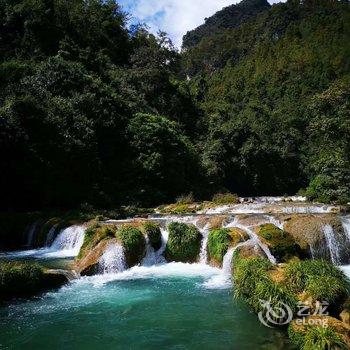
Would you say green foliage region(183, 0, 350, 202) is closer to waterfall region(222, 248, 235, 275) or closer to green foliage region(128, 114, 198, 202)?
green foliage region(128, 114, 198, 202)

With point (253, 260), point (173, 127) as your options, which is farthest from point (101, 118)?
point (253, 260)

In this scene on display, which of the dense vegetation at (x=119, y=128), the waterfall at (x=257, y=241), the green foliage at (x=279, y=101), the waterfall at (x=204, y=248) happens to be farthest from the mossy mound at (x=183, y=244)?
the green foliage at (x=279, y=101)

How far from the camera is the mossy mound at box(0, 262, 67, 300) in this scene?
14.4 metres

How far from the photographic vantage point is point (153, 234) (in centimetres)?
1981

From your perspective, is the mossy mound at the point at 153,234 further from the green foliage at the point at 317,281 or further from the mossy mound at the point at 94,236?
the green foliage at the point at 317,281

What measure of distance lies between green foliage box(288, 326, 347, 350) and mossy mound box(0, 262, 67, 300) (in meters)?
9.24

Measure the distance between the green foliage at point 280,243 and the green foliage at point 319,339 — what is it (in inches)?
313

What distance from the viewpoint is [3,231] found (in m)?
25.1

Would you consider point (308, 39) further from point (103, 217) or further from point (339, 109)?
point (103, 217)

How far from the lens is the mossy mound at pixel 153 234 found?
776 inches

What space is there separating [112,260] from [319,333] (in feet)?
34.3

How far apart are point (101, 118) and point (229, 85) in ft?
219

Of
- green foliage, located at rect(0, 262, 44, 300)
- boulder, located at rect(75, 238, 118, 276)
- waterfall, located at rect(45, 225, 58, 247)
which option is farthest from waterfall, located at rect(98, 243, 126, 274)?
waterfall, located at rect(45, 225, 58, 247)

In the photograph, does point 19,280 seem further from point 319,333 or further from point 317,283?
point 319,333
